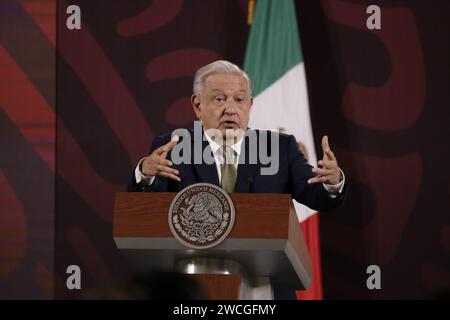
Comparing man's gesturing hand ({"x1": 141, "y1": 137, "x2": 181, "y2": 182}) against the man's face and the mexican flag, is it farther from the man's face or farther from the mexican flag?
the mexican flag

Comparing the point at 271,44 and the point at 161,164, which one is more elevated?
the point at 271,44

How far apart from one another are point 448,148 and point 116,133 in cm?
192

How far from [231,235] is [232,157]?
733mm

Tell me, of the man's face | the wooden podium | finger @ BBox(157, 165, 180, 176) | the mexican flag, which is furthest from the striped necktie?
the mexican flag

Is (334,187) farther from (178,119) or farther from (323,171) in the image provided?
(178,119)

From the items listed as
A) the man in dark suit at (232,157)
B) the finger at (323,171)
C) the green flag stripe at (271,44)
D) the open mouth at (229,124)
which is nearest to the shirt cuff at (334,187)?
the man in dark suit at (232,157)

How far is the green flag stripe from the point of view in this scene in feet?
17.9

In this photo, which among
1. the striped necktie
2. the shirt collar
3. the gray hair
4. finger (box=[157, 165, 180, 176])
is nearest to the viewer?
finger (box=[157, 165, 180, 176])

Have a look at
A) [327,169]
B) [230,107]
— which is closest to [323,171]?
[327,169]

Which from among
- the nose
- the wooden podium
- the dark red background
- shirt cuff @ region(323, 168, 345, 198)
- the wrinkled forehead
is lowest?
the wooden podium

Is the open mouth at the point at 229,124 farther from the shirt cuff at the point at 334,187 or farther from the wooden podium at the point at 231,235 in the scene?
the wooden podium at the point at 231,235

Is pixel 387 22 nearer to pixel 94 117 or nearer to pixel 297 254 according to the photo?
pixel 94 117

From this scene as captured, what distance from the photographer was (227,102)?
11.5 ft

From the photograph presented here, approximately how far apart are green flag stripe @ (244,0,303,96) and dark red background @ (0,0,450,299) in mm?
108
